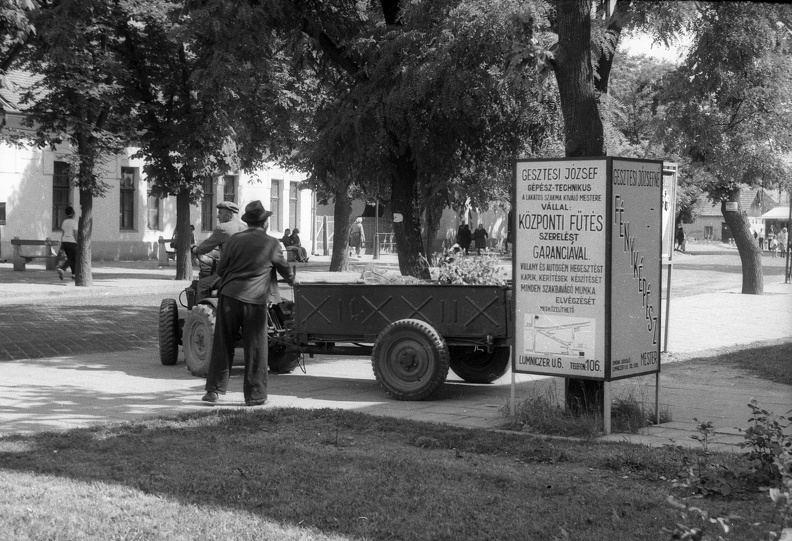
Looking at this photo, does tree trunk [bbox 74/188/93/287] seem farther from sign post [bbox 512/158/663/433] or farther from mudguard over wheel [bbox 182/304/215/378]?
sign post [bbox 512/158/663/433]

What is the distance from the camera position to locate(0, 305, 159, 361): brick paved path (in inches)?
544

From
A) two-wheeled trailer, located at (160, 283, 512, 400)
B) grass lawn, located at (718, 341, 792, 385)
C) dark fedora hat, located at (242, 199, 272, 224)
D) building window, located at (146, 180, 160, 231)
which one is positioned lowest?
grass lawn, located at (718, 341, 792, 385)

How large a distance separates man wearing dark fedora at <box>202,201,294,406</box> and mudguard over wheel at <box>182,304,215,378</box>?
5.42 feet

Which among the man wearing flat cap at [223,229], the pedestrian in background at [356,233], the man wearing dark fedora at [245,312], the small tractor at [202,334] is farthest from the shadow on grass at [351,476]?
the pedestrian in background at [356,233]

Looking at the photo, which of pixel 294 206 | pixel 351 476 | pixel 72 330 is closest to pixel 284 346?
pixel 351 476

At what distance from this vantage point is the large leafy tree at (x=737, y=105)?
14.9 metres

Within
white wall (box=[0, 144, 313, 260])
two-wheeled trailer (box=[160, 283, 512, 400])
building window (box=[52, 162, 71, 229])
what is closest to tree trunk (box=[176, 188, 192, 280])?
white wall (box=[0, 144, 313, 260])

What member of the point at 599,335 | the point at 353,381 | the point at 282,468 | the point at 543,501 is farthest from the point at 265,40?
the point at 543,501

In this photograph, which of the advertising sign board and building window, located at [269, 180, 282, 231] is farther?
building window, located at [269, 180, 282, 231]

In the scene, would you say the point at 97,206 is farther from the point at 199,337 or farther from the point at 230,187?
the point at 199,337

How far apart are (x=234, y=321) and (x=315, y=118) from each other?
6.90m

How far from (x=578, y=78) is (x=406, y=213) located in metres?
7.46

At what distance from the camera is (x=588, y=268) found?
826 cm

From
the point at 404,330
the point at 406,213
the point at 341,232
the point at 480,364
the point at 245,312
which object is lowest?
the point at 480,364
